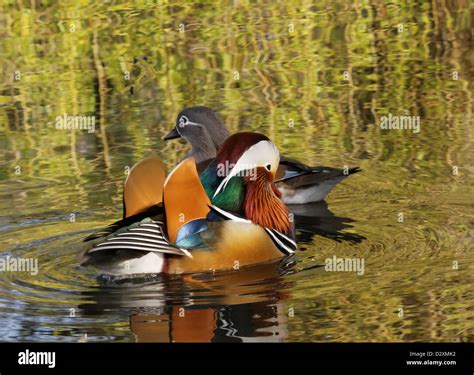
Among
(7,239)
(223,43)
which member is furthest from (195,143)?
(223,43)

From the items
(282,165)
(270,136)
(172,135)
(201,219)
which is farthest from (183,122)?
(201,219)

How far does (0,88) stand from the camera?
48.1 feet

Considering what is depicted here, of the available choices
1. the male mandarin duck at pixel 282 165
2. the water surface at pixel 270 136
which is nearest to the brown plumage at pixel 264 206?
the water surface at pixel 270 136

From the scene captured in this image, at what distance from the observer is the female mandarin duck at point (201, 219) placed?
9.33m

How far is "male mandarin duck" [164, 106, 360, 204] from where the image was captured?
1155 cm

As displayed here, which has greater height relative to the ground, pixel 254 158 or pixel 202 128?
pixel 202 128

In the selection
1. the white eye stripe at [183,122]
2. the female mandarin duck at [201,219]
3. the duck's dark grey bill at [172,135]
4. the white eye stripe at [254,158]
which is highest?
the white eye stripe at [183,122]

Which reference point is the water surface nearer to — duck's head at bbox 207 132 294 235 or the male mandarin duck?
the male mandarin duck

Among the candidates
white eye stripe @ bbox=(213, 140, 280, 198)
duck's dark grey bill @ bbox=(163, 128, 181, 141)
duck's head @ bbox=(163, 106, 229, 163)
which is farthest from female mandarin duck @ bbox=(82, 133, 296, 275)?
duck's dark grey bill @ bbox=(163, 128, 181, 141)

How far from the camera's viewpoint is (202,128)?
40.8 ft

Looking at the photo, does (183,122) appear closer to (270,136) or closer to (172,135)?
(172,135)

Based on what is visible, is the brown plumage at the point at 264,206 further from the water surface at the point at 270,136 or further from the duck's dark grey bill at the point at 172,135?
the duck's dark grey bill at the point at 172,135

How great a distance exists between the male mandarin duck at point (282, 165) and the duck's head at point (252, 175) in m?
1.27

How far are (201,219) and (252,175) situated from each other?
742 millimetres
